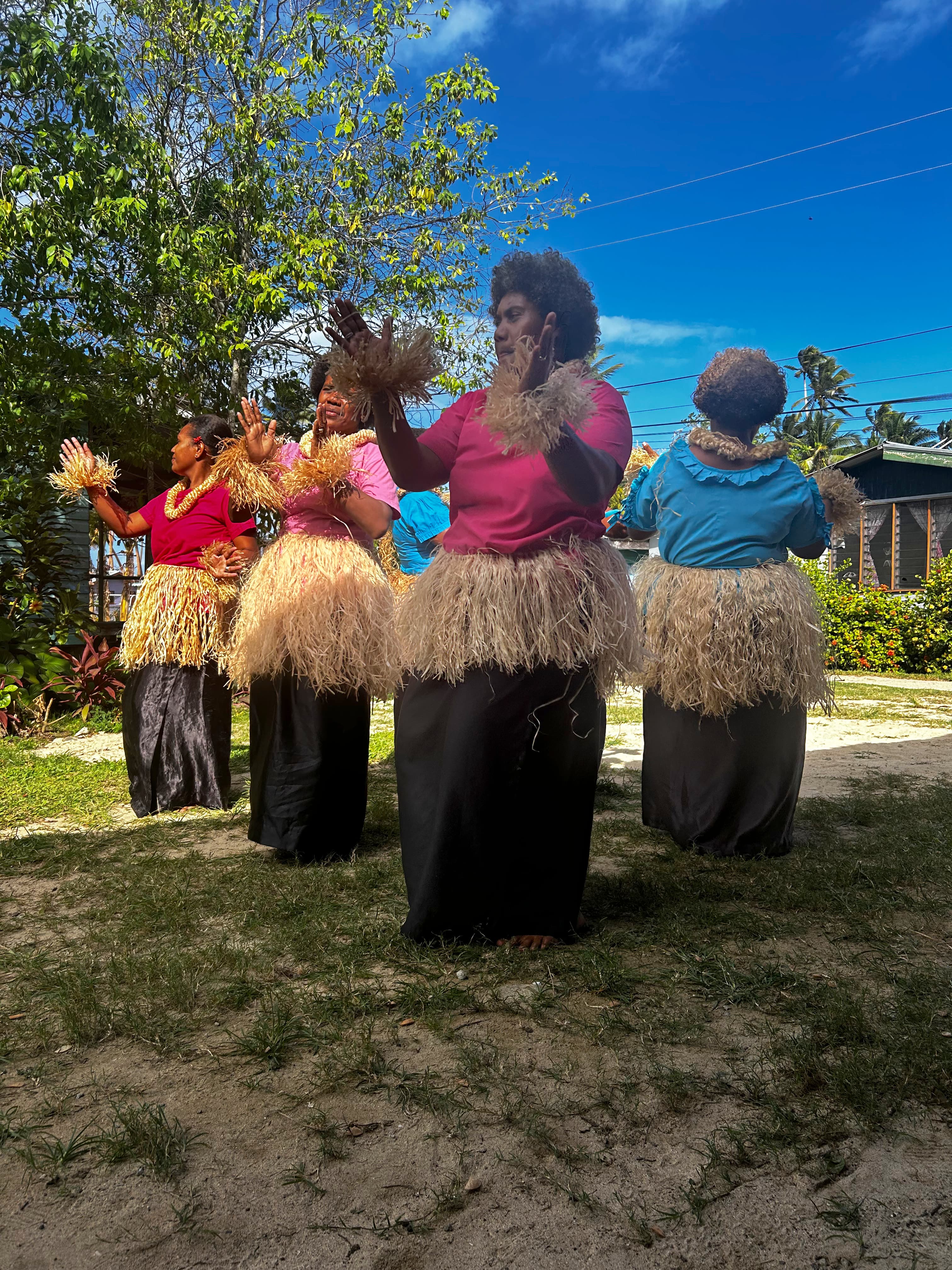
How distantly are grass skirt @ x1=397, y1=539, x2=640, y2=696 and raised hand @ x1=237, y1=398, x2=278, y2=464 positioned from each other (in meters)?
1.43

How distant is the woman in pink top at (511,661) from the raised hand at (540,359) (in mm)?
25

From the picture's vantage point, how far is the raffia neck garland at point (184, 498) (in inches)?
175

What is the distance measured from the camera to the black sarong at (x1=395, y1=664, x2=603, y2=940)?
2.54 metres

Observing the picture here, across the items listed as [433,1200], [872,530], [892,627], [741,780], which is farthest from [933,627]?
[433,1200]

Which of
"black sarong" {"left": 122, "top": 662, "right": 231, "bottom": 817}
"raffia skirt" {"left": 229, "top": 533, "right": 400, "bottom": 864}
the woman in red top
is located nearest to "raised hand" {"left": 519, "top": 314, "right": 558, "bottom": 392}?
"raffia skirt" {"left": 229, "top": 533, "right": 400, "bottom": 864}

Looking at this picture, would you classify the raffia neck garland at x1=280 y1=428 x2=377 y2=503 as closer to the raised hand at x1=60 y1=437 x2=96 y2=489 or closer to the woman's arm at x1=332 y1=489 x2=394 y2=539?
the woman's arm at x1=332 y1=489 x2=394 y2=539

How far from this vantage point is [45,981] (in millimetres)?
2320

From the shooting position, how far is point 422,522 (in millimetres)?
4785

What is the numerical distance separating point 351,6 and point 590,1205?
1320 cm

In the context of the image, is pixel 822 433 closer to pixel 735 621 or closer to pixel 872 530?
pixel 872 530

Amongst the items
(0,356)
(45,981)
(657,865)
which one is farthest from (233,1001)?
(0,356)

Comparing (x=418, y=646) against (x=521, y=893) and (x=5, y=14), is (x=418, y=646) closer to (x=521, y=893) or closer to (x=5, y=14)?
(x=521, y=893)

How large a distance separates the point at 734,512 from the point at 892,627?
9.97 m

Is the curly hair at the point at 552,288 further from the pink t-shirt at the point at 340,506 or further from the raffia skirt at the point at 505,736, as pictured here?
the pink t-shirt at the point at 340,506
